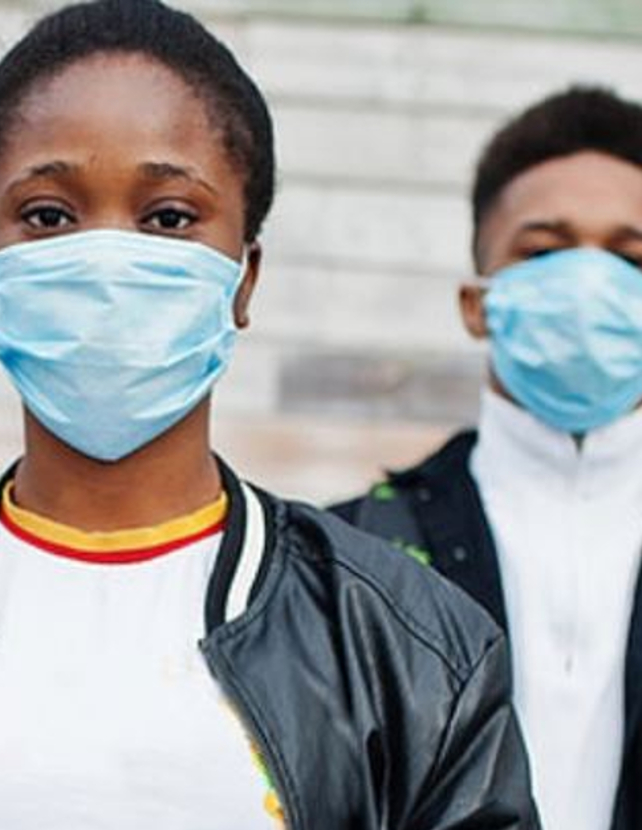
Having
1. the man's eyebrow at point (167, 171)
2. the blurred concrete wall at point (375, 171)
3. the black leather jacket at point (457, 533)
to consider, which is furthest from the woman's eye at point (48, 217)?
the blurred concrete wall at point (375, 171)

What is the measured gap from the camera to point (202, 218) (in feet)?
9.37

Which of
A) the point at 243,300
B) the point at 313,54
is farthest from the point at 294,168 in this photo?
the point at 243,300

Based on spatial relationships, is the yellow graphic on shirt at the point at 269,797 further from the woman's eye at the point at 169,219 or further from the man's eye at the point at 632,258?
the man's eye at the point at 632,258

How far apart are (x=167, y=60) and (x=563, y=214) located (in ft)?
3.94

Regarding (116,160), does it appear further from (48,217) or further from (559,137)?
(559,137)

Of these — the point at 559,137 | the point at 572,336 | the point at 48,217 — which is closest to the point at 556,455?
the point at 572,336

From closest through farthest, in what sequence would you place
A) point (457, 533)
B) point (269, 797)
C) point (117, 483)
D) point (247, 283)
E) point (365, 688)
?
1. point (269, 797)
2. point (365, 688)
3. point (117, 483)
4. point (247, 283)
5. point (457, 533)

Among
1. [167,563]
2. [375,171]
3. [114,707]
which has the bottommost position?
[375,171]

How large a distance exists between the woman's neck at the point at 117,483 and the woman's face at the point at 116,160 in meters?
0.23

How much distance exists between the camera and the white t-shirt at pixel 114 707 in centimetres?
260

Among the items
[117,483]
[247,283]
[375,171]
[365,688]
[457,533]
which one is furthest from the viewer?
[375,171]

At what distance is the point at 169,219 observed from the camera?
2828 millimetres

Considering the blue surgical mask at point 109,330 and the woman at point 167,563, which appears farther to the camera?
the blue surgical mask at point 109,330

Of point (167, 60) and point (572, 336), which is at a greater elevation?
point (167, 60)
